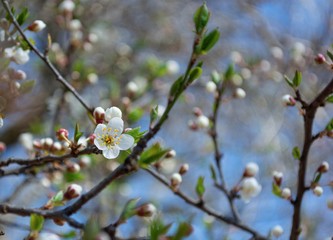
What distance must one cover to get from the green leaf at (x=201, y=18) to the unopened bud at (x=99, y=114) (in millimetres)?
396

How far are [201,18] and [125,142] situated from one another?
18.6 inches

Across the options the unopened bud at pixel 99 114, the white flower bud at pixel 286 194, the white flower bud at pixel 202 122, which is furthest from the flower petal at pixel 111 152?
the white flower bud at pixel 202 122

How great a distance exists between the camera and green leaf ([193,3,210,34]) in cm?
153

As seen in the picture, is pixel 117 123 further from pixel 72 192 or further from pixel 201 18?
pixel 201 18

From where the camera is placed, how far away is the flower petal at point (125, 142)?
1.38 m

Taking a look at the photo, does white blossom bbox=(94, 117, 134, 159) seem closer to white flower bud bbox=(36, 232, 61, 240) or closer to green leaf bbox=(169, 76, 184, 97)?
green leaf bbox=(169, 76, 184, 97)

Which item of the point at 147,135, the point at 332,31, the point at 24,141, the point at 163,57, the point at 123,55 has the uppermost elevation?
the point at 147,135

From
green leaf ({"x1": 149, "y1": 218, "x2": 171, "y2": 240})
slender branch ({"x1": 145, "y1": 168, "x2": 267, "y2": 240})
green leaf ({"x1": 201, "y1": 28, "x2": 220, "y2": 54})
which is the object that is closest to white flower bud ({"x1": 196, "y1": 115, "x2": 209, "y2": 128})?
slender branch ({"x1": 145, "y1": 168, "x2": 267, "y2": 240})

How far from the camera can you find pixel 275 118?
4.56 meters

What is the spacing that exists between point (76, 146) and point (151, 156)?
30 cm

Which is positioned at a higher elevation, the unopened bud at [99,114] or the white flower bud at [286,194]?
the unopened bud at [99,114]

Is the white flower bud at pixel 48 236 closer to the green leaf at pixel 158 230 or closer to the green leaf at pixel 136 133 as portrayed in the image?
the green leaf at pixel 136 133

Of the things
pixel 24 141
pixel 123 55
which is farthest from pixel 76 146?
pixel 123 55

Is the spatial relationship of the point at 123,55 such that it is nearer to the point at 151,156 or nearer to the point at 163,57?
the point at 163,57
